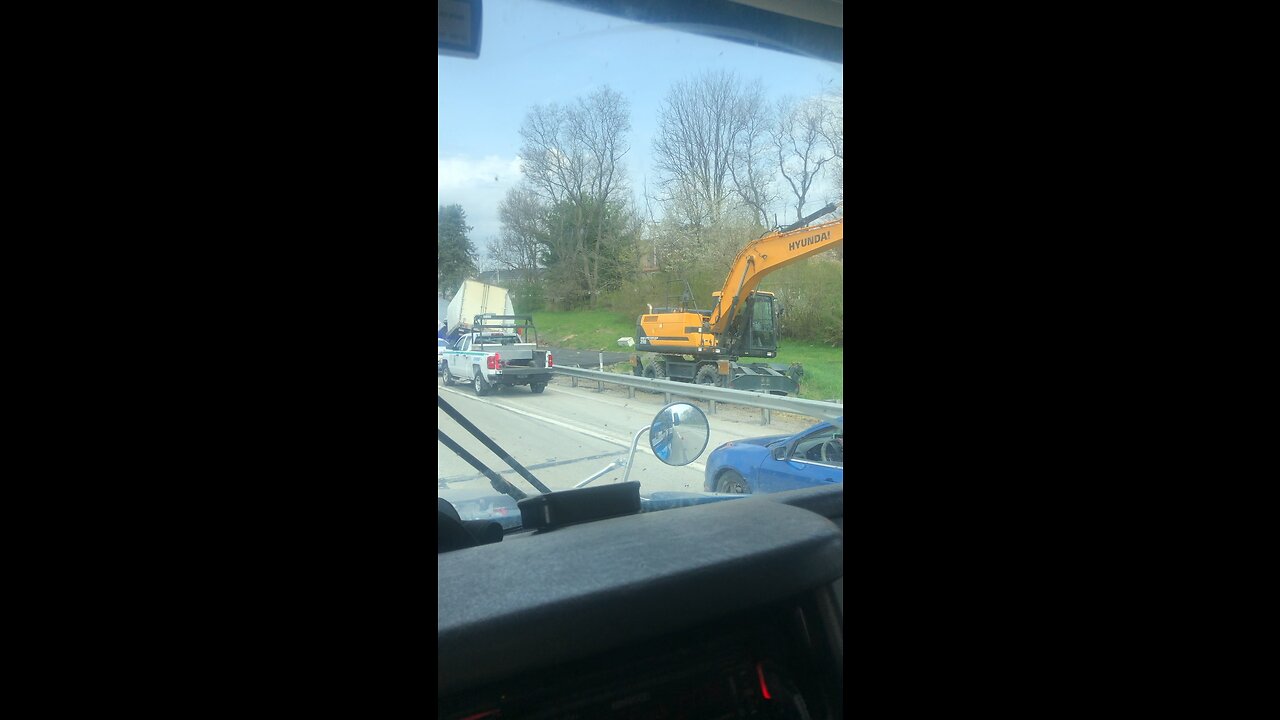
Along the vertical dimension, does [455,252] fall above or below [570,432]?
above

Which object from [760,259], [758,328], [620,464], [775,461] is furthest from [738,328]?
[620,464]

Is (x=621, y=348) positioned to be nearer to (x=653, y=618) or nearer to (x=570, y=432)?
(x=570, y=432)

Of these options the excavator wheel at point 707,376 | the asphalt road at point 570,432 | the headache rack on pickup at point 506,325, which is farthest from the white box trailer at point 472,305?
the excavator wheel at point 707,376

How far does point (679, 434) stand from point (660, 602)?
1.03 ft

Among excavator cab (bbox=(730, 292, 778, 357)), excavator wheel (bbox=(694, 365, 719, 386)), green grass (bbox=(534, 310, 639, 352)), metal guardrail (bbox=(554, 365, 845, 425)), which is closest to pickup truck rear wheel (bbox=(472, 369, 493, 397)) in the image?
green grass (bbox=(534, 310, 639, 352))

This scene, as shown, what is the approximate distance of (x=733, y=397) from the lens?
4.63ft

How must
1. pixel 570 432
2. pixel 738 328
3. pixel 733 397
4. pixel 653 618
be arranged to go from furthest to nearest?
pixel 738 328 < pixel 733 397 < pixel 570 432 < pixel 653 618

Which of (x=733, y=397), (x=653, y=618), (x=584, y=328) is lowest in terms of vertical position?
(x=653, y=618)

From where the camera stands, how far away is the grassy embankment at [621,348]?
3.86 feet

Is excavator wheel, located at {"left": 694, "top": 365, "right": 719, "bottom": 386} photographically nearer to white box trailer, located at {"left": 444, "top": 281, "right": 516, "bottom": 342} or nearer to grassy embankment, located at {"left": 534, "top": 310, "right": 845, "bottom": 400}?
grassy embankment, located at {"left": 534, "top": 310, "right": 845, "bottom": 400}
